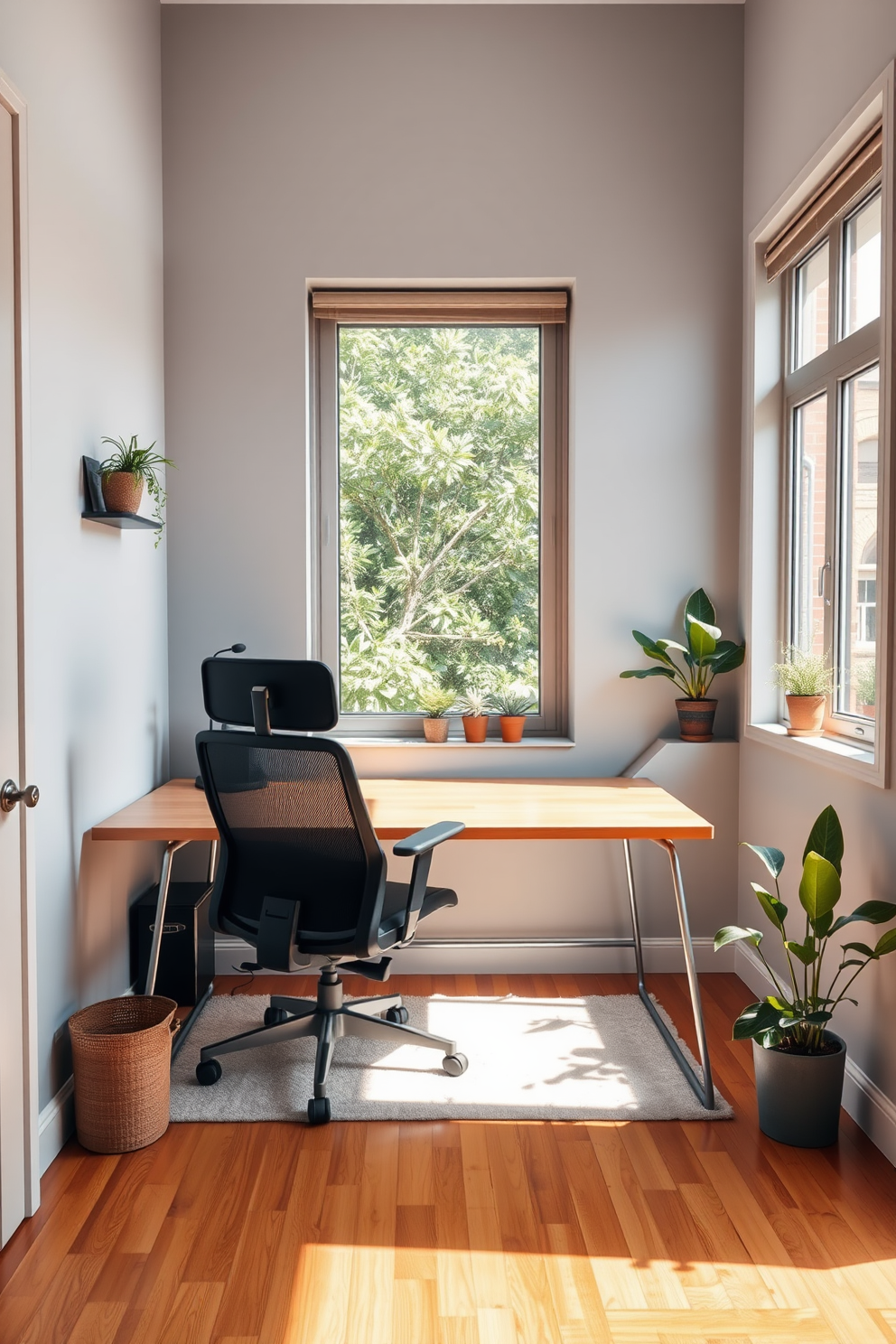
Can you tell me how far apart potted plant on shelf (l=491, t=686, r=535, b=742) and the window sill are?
2.69ft

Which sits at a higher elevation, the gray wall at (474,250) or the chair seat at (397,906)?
the gray wall at (474,250)

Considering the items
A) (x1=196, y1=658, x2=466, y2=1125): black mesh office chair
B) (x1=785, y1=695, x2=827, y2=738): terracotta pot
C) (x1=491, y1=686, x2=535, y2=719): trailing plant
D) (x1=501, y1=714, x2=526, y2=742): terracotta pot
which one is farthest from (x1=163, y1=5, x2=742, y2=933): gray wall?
(x1=196, y1=658, x2=466, y2=1125): black mesh office chair

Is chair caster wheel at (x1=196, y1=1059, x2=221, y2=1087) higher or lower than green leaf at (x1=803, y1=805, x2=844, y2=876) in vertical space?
lower

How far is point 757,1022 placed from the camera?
2.32 m

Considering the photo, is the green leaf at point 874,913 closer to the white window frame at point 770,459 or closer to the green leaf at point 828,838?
the green leaf at point 828,838

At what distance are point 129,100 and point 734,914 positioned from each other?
340 cm

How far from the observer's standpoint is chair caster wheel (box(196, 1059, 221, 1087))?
2.64 m

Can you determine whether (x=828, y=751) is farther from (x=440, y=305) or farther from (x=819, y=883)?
(x=440, y=305)

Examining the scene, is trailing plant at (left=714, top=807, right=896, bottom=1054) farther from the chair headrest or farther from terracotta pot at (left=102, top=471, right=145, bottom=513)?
terracotta pot at (left=102, top=471, right=145, bottom=513)

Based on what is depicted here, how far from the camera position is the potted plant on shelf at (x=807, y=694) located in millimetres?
2922

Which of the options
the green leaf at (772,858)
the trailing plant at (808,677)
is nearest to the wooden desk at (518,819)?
the green leaf at (772,858)

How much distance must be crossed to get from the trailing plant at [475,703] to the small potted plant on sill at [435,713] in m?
0.08

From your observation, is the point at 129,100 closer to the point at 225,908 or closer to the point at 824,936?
the point at 225,908

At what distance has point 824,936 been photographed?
2336 millimetres
